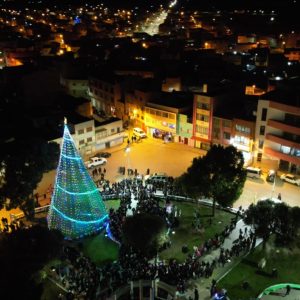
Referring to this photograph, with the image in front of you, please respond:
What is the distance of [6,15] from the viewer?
185500 mm

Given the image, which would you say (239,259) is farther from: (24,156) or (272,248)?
(24,156)

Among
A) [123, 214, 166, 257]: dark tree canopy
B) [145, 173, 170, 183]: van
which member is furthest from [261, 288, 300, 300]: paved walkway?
[145, 173, 170, 183]: van

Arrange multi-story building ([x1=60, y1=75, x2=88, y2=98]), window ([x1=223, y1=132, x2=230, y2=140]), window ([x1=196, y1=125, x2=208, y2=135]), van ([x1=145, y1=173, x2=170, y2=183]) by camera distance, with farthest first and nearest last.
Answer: multi-story building ([x1=60, y1=75, x2=88, y2=98]) → window ([x1=196, y1=125, x2=208, y2=135]) → window ([x1=223, y1=132, x2=230, y2=140]) → van ([x1=145, y1=173, x2=170, y2=183])

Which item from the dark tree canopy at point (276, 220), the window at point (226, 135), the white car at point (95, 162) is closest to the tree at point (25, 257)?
the dark tree canopy at point (276, 220)

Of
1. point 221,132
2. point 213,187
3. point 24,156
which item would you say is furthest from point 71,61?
point 213,187

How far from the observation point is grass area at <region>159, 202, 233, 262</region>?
29.1m

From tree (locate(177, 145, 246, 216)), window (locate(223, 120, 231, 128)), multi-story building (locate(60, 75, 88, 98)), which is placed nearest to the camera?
tree (locate(177, 145, 246, 216))

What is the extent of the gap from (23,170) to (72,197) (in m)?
5.07

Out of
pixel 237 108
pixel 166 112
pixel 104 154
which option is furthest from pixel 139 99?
pixel 237 108

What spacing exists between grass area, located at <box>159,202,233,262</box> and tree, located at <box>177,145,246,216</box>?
1.99 meters

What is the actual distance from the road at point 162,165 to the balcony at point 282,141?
391cm

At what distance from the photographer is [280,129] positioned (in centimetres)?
4200

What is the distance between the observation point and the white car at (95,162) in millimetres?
45125

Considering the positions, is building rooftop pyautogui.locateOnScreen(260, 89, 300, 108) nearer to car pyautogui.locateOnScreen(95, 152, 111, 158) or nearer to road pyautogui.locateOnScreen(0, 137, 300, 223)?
road pyautogui.locateOnScreen(0, 137, 300, 223)
